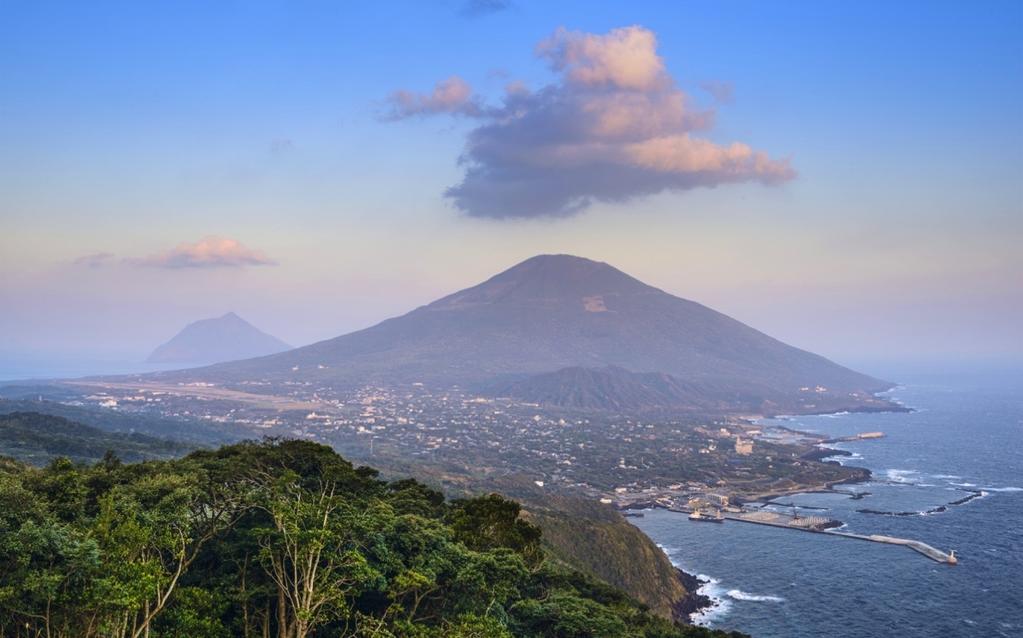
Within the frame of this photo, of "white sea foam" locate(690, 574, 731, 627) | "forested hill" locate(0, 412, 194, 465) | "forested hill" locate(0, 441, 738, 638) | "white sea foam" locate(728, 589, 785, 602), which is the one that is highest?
"forested hill" locate(0, 441, 738, 638)

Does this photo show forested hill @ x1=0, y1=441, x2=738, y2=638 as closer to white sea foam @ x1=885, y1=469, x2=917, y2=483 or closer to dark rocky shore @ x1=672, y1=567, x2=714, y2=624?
dark rocky shore @ x1=672, y1=567, x2=714, y2=624

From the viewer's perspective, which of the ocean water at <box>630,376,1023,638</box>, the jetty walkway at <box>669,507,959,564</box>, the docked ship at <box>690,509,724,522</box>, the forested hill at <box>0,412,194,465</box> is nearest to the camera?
the ocean water at <box>630,376,1023,638</box>

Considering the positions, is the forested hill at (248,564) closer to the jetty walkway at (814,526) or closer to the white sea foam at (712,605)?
the white sea foam at (712,605)

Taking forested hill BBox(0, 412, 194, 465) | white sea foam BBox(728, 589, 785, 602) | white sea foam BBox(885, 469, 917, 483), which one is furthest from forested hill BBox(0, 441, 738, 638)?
white sea foam BBox(885, 469, 917, 483)

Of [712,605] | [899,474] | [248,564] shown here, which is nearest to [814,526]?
[712,605]

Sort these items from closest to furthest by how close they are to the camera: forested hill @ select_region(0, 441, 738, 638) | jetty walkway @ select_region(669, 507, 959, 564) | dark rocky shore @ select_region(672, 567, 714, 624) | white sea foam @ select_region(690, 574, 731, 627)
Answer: forested hill @ select_region(0, 441, 738, 638), white sea foam @ select_region(690, 574, 731, 627), dark rocky shore @ select_region(672, 567, 714, 624), jetty walkway @ select_region(669, 507, 959, 564)

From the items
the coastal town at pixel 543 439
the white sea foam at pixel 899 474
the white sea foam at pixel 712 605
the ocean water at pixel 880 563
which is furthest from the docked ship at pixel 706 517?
the white sea foam at pixel 899 474

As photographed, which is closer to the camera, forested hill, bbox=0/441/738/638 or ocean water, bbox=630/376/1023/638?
forested hill, bbox=0/441/738/638

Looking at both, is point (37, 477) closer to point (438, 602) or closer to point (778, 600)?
point (438, 602)
